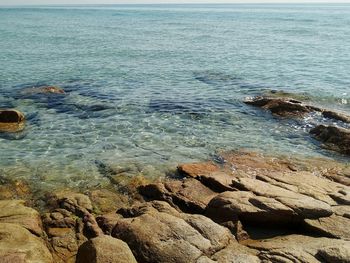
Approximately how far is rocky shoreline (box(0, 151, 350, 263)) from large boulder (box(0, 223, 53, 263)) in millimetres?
23

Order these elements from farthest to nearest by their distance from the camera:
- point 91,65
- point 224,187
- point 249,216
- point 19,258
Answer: point 91,65 < point 224,187 < point 249,216 < point 19,258

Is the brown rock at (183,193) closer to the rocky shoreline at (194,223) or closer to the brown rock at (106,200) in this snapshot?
the rocky shoreline at (194,223)

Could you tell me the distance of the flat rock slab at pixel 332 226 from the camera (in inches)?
387

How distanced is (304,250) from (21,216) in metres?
7.90

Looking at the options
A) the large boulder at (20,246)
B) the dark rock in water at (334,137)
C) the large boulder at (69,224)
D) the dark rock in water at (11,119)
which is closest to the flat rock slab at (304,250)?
the large boulder at (69,224)

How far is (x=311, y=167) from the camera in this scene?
52.4 ft

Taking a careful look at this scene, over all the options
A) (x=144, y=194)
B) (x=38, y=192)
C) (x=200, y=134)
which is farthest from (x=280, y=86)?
(x=38, y=192)

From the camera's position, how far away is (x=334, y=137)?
18.8 metres

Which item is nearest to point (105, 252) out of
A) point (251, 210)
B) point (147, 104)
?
point (251, 210)

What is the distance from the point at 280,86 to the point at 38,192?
891 inches

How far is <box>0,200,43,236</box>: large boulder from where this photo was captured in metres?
10.6

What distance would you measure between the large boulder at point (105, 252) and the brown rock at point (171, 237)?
627mm

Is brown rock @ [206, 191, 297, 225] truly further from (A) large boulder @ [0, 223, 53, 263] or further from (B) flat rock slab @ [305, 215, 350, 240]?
(A) large boulder @ [0, 223, 53, 263]

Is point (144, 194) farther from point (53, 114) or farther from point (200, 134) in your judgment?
point (53, 114)
